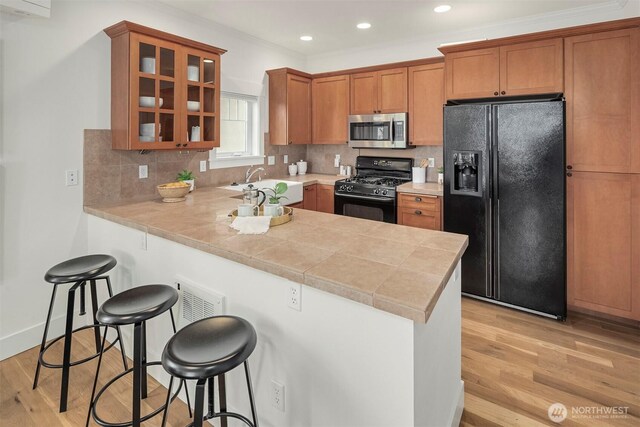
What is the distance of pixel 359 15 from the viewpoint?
3.58 m

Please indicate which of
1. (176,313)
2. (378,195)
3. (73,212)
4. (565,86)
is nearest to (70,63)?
(73,212)

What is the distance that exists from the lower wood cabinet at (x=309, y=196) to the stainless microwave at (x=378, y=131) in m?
0.76

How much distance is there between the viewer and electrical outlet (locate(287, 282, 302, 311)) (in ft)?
4.90

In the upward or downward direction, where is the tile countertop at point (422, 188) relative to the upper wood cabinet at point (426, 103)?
downward

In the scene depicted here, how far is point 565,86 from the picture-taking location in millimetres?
2936

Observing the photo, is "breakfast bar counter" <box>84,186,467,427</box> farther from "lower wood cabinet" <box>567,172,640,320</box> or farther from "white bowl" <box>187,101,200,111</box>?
"lower wood cabinet" <box>567,172,640,320</box>

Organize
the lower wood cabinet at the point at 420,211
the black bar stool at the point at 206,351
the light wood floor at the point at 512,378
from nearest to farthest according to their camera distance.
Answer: the black bar stool at the point at 206,351 < the light wood floor at the point at 512,378 < the lower wood cabinet at the point at 420,211

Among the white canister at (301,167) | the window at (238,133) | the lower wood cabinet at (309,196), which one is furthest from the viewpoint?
the white canister at (301,167)

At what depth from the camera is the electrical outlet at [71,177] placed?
2.73 m

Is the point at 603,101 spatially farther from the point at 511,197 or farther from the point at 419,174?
the point at 419,174

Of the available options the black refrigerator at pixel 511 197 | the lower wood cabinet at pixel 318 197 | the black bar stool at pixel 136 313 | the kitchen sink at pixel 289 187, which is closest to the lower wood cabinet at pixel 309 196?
the lower wood cabinet at pixel 318 197

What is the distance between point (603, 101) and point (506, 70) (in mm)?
771

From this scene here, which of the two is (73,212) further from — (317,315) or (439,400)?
(439,400)

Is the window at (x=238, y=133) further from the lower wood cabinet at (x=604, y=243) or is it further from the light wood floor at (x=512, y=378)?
the lower wood cabinet at (x=604, y=243)
